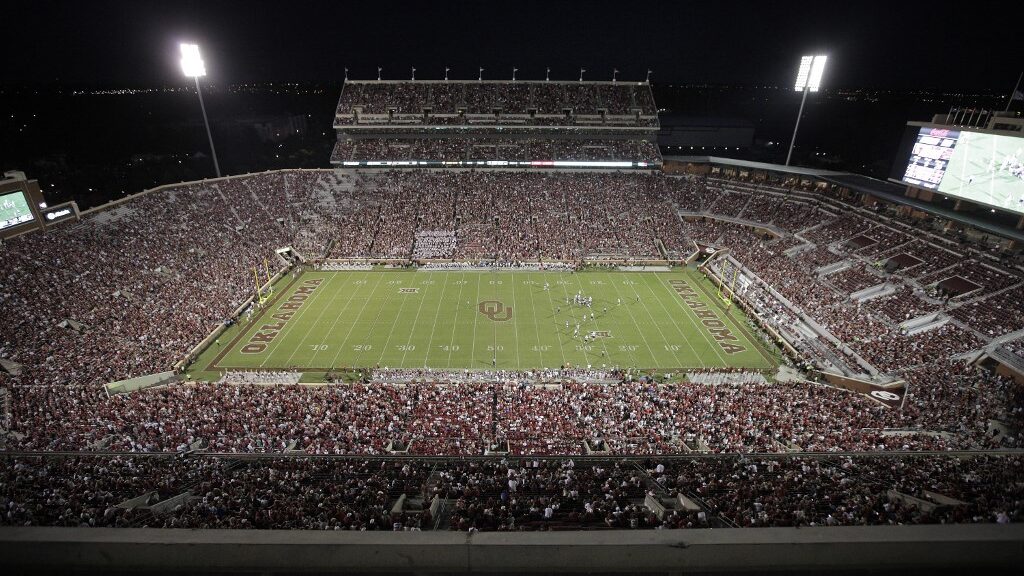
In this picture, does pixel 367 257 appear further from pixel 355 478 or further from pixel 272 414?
pixel 355 478

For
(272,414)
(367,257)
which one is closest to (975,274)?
(272,414)

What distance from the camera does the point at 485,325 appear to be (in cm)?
2606

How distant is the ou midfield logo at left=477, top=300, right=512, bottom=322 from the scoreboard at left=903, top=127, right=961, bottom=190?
26.3 meters

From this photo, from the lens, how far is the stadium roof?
26469 mm

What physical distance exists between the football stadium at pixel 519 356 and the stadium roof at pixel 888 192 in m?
0.28

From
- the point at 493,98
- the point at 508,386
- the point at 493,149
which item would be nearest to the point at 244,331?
the point at 508,386

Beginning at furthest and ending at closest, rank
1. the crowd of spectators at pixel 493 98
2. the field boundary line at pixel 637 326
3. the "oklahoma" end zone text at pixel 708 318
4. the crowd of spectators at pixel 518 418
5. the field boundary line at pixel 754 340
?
the crowd of spectators at pixel 493 98
the "oklahoma" end zone text at pixel 708 318
the field boundary line at pixel 754 340
the field boundary line at pixel 637 326
the crowd of spectators at pixel 518 418

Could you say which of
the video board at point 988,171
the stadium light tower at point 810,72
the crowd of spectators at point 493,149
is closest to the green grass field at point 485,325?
the video board at point 988,171

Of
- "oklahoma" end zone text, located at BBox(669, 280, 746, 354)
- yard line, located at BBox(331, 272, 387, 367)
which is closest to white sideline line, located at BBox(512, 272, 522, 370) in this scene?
yard line, located at BBox(331, 272, 387, 367)

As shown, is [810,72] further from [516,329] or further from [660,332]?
[516,329]

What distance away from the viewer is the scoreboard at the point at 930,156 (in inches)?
1105

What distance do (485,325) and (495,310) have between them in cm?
201

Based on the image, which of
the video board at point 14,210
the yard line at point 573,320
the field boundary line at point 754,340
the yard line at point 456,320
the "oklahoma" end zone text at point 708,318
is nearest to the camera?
the yard line at point 573,320

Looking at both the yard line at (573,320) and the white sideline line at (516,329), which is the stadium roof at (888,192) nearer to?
the yard line at (573,320)
